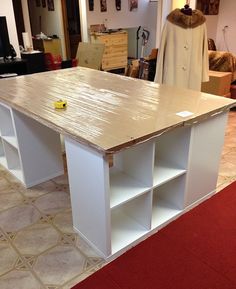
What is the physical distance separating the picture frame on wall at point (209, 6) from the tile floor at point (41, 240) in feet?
15.9

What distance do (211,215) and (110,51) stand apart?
5.12 metres

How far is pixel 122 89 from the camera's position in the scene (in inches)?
91.8

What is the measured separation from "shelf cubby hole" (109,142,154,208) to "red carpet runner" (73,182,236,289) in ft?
1.27

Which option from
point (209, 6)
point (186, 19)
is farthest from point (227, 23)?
point (186, 19)

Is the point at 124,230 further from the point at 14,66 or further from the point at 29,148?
the point at 14,66

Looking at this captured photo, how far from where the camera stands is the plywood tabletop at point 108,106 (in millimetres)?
1518

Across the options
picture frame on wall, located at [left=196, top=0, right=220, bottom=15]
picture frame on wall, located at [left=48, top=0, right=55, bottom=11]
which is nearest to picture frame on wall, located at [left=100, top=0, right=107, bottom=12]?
picture frame on wall, located at [left=48, top=0, right=55, bottom=11]

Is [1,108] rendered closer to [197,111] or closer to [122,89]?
[122,89]

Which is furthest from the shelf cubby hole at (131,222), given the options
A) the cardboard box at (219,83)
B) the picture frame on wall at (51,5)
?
the picture frame on wall at (51,5)

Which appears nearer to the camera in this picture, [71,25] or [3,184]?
[3,184]

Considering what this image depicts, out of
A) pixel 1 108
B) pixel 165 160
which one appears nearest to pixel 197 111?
pixel 165 160

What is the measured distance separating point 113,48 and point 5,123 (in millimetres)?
4504

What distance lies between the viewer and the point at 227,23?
645cm

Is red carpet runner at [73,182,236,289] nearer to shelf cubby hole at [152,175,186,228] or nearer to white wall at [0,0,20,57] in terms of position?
shelf cubby hole at [152,175,186,228]
